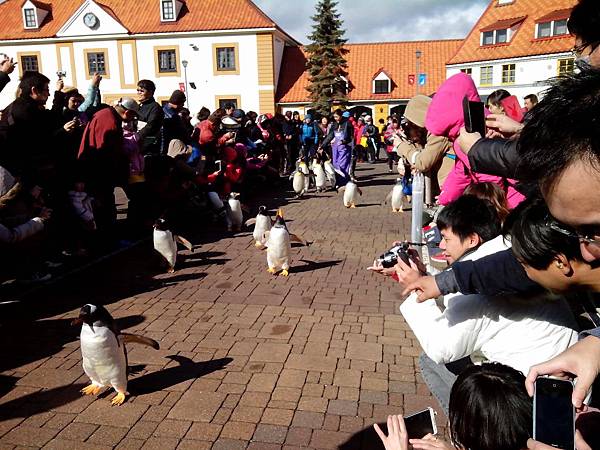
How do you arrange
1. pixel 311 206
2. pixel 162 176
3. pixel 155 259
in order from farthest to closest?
pixel 311 206 < pixel 162 176 < pixel 155 259

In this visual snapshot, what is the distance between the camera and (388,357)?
170 inches

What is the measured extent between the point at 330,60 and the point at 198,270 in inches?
1477

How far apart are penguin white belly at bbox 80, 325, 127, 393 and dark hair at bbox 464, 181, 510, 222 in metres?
2.71

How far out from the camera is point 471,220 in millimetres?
2938

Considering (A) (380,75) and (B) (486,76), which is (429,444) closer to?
(B) (486,76)

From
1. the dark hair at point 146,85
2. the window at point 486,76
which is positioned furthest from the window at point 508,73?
the dark hair at point 146,85

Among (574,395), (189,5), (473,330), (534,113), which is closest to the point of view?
(534,113)

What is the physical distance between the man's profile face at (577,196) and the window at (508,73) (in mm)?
42393

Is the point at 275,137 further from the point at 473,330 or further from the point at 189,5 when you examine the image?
the point at 189,5

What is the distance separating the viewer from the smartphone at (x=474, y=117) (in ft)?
8.35

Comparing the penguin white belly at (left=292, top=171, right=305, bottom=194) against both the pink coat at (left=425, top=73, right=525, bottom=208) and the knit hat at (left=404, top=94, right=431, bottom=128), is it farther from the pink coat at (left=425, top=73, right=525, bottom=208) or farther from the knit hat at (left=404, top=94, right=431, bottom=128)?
the pink coat at (left=425, top=73, right=525, bottom=208)

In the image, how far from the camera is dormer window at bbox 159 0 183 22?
130 feet

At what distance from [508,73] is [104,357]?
41.8m

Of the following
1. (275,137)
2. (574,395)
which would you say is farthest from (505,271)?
(275,137)
